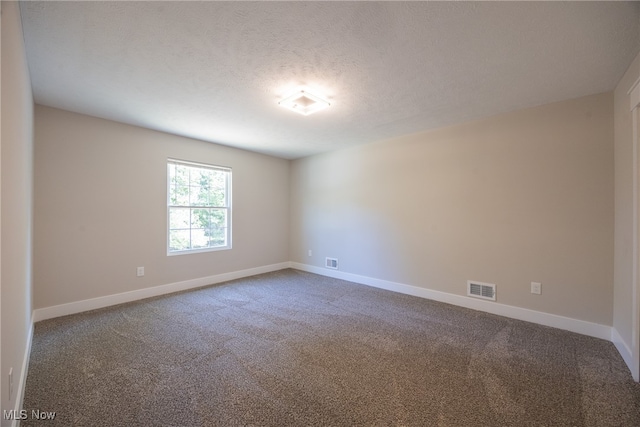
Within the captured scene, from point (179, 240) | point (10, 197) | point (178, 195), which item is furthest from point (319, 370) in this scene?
point (178, 195)

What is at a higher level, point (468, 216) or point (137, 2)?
point (137, 2)

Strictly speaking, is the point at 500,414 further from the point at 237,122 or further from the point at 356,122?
the point at 237,122

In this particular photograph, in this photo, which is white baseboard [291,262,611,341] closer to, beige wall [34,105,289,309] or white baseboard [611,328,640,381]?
white baseboard [611,328,640,381]

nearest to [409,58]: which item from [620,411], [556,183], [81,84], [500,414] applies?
[556,183]

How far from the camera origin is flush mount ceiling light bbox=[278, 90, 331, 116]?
8.59 feet

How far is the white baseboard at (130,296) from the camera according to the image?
118 inches

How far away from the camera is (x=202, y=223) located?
449cm

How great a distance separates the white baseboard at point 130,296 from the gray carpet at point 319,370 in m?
0.17

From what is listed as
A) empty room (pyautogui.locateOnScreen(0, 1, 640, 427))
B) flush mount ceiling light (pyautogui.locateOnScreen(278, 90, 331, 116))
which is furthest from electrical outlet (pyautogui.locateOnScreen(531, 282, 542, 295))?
flush mount ceiling light (pyautogui.locateOnScreen(278, 90, 331, 116))

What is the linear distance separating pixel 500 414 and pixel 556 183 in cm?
251

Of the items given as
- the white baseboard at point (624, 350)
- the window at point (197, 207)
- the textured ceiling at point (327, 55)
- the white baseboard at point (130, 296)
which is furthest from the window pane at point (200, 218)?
the white baseboard at point (624, 350)

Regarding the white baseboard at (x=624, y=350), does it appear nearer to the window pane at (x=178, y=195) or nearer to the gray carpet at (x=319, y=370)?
the gray carpet at (x=319, y=370)

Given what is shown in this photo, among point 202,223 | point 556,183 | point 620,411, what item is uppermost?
point 556,183

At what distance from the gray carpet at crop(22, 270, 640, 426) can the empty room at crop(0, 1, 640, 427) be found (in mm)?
20
